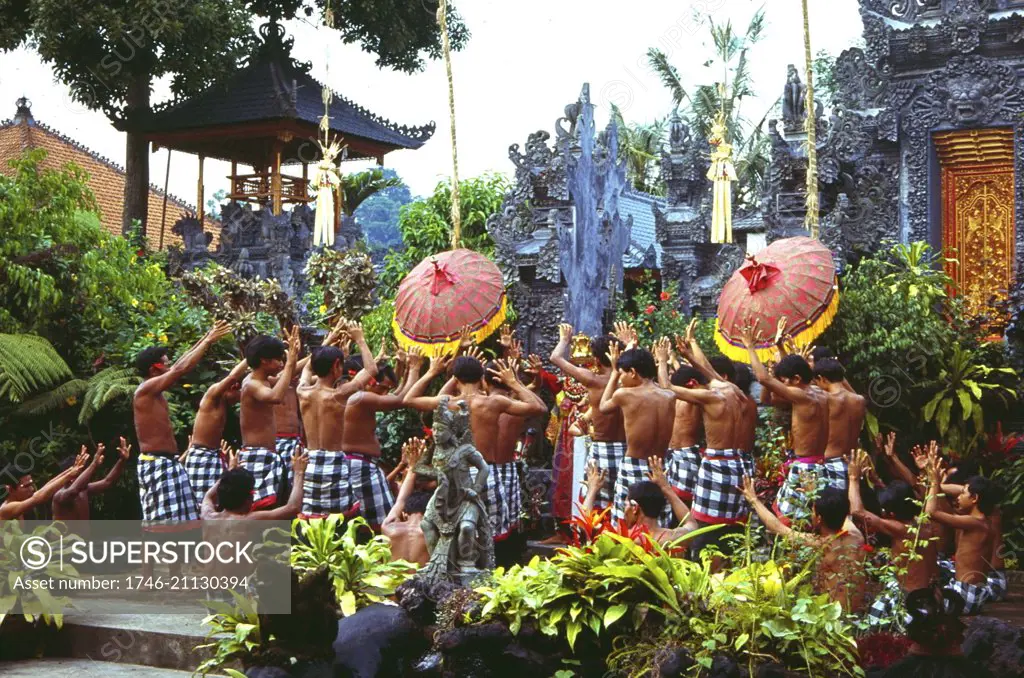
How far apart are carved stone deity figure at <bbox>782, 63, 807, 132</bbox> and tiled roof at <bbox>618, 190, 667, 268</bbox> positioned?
340 inches

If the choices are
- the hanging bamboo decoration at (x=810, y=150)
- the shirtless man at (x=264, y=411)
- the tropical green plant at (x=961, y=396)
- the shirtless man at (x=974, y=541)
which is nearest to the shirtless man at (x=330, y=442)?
the shirtless man at (x=264, y=411)

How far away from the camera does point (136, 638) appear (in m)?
7.67

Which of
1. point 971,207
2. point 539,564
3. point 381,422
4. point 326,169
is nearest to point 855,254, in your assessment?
point 971,207

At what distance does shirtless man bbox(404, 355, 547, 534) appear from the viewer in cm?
905

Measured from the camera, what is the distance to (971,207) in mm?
12242

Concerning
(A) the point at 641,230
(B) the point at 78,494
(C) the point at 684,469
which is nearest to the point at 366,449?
(B) the point at 78,494

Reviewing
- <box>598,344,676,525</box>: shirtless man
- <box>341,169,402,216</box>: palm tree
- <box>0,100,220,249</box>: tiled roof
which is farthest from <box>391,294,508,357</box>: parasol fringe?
<box>341,169,402,216</box>: palm tree

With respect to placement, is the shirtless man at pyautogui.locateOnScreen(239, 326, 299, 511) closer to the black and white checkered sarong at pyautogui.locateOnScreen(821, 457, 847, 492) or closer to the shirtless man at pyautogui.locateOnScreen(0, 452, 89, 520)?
the shirtless man at pyautogui.locateOnScreen(0, 452, 89, 520)

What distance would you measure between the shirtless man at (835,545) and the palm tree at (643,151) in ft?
77.1

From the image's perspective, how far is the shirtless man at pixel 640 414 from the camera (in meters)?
8.82

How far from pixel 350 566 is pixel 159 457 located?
10.0ft

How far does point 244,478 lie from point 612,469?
3.03 m

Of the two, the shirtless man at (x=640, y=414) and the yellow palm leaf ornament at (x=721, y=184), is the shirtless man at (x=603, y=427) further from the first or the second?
the yellow palm leaf ornament at (x=721, y=184)

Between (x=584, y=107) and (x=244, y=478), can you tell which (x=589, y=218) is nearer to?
(x=584, y=107)
